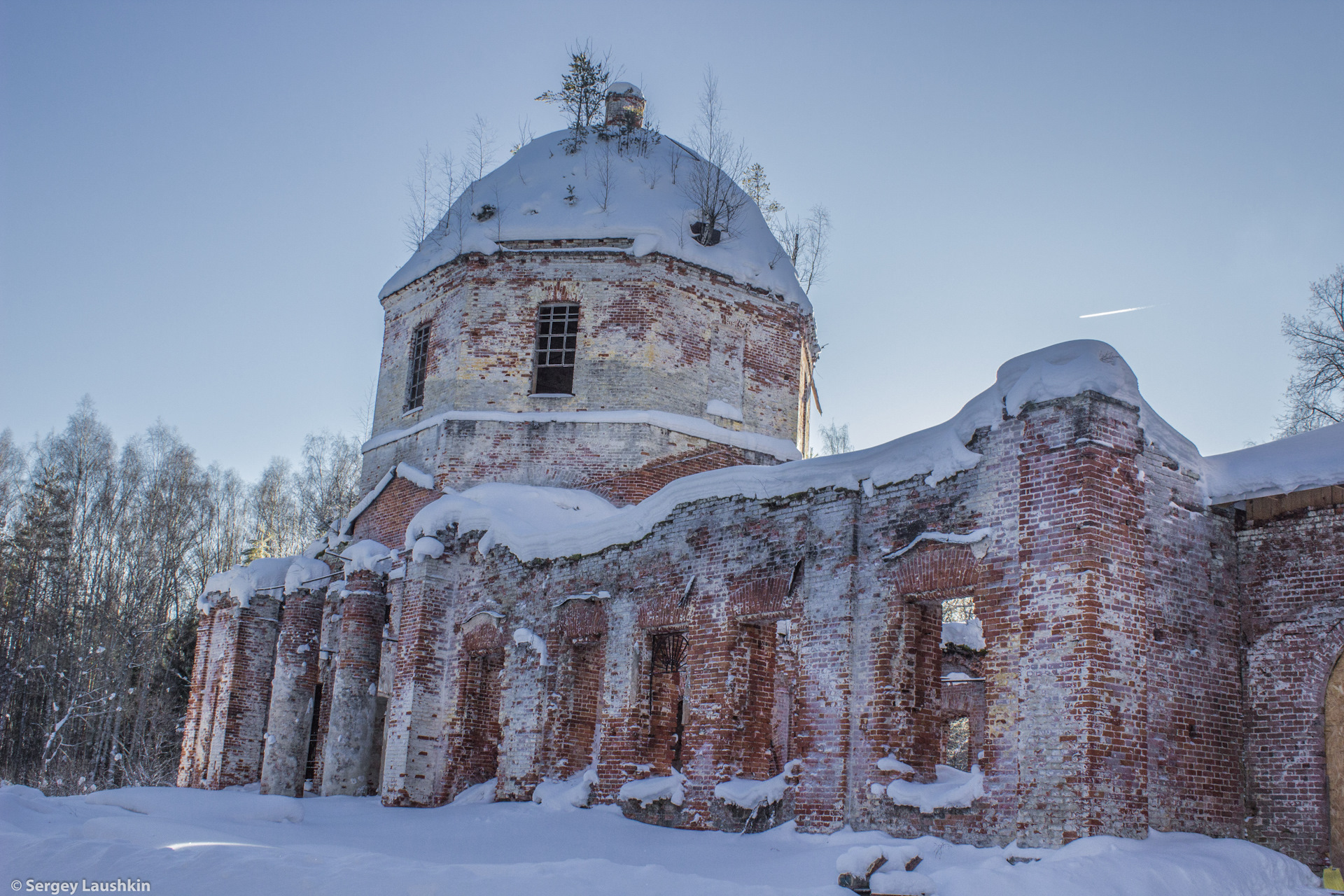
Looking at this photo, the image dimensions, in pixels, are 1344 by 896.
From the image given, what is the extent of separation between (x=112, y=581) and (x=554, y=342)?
66.2ft

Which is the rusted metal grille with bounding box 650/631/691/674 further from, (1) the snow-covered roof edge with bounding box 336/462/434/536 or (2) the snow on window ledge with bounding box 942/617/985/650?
(1) the snow-covered roof edge with bounding box 336/462/434/536

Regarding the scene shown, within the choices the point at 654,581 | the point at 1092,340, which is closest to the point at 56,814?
the point at 654,581

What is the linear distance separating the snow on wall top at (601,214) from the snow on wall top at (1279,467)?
30.6 ft

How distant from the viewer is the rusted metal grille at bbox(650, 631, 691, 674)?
11.9m

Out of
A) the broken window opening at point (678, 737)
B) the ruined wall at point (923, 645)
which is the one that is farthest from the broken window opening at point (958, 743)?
the ruined wall at point (923, 645)

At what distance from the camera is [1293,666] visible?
874cm

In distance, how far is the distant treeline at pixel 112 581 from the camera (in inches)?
1053

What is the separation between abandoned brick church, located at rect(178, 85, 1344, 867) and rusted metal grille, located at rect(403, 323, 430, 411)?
85 mm

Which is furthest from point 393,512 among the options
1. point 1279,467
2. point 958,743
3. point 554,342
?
point 958,743

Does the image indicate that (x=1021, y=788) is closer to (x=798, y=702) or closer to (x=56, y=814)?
(x=798, y=702)

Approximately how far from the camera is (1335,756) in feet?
27.5

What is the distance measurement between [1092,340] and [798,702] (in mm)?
4040

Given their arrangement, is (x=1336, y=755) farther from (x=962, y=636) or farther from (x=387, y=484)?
(x=387, y=484)

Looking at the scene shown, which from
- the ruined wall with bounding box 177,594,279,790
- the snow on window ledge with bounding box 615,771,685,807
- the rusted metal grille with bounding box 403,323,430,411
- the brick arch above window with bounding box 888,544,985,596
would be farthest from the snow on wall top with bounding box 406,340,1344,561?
the ruined wall with bounding box 177,594,279,790
